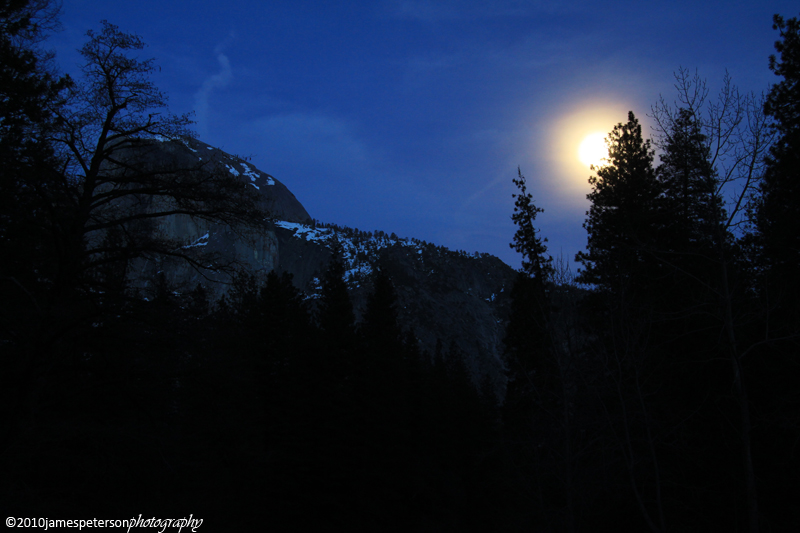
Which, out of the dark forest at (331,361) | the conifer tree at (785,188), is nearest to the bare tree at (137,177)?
the dark forest at (331,361)

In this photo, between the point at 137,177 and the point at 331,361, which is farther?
the point at 331,361

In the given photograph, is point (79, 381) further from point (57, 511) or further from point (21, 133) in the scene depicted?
point (21, 133)

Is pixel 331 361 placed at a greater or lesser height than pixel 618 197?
lesser

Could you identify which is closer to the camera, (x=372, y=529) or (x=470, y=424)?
(x=372, y=529)

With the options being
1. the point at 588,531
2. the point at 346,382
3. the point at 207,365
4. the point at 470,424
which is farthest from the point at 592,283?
the point at 470,424

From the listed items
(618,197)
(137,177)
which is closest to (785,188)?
(618,197)

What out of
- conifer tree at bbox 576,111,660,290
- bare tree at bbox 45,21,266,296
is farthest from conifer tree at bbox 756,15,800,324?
bare tree at bbox 45,21,266,296

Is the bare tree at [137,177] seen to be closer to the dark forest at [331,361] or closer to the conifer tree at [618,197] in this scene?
the dark forest at [331,361]

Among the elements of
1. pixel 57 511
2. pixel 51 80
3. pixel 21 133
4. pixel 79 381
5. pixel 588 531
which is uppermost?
pixel 51 80

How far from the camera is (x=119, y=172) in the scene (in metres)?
9.52

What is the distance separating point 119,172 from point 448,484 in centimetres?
2674

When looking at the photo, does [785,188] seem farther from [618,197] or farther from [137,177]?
[137,177]

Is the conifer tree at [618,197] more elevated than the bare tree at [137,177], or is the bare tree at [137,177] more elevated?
the conifer tree at [618,197]

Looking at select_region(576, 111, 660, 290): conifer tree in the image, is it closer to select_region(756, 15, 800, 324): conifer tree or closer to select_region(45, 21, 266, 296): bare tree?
select_region(756, 15, 800, 324): conifer tree
